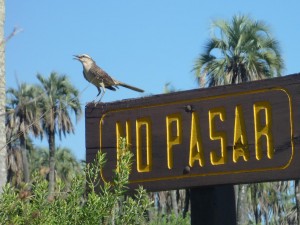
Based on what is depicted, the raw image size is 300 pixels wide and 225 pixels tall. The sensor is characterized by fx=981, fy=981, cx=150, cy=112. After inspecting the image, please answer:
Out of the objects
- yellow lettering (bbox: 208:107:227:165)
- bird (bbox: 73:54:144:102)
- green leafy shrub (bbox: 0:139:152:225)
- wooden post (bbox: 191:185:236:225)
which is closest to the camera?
green leafy shrub (bbox: 0:139:152:225)

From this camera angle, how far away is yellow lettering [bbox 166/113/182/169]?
15.0 feet

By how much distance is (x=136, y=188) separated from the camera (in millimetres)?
4648

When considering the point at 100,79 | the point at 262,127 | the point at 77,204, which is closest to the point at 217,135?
the point at 262,127

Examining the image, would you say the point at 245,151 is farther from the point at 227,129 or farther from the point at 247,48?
the point at 247,48

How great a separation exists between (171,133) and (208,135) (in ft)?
0.74

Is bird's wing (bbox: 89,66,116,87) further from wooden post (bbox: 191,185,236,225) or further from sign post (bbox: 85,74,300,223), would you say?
wooden post (bbox: 191,185,236,225)

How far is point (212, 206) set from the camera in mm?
4535

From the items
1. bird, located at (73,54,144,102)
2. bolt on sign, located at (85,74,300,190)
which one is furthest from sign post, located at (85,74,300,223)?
bird, located at (73,54,144,102)

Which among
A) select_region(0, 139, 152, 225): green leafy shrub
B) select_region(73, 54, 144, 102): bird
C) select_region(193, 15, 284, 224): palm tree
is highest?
select_region(193, 15, 284, 224): palm tree

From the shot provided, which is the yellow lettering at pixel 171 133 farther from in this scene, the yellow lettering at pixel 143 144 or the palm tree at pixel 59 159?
the palm tree at pixel 59 159

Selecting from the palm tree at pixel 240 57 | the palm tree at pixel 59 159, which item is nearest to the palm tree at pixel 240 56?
the palm tree at pixel 240 57

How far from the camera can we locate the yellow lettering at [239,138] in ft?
14.2

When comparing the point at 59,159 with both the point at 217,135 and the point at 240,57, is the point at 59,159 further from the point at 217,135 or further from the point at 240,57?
the point at 217,135

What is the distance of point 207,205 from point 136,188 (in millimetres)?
352
